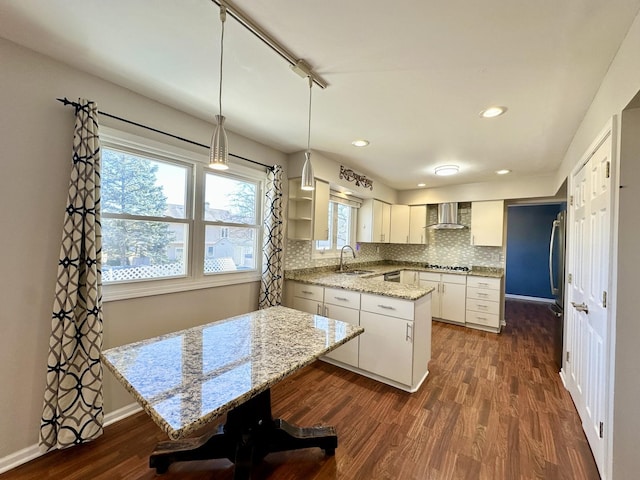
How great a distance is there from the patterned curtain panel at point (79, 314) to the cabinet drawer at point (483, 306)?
4.39 m

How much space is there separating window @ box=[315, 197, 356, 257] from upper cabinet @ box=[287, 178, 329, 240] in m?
0.60

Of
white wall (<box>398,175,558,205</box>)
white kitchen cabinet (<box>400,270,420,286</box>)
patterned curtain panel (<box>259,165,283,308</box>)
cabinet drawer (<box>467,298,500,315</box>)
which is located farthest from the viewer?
white kitchen cabinet (<box>400,270,420,286</box>)

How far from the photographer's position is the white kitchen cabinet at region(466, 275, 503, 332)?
3827mm

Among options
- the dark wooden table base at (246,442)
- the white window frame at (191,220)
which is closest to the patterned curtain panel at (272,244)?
the white window frame at (191,220)

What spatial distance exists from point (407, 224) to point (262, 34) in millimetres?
4197

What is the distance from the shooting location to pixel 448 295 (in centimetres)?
422

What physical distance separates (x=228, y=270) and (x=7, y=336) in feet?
4.70

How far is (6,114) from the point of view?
1411 millimetres

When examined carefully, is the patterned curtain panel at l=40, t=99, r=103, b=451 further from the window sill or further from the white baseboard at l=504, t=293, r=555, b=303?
the white baseboard at l=504, t=293, r=555, b=303

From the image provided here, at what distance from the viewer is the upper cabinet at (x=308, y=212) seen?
306 cm

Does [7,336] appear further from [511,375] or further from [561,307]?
[561,307]

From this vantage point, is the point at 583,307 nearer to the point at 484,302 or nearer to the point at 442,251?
the point at 484,302

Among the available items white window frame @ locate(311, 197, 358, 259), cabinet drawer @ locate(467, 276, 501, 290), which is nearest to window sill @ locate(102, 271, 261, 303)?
white window frame @ locate(311, 197, 358, 259)

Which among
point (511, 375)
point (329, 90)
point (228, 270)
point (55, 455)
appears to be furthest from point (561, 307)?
point (55, 455)
